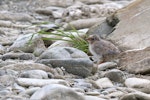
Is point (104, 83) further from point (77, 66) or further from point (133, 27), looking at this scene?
point (133, 27)

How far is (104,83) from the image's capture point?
465 centimetres

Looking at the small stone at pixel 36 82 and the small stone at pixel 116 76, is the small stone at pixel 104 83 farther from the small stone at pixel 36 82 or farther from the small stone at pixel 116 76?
the small stone at pixel 36 82

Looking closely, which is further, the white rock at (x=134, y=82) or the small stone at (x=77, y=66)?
the small stone at (x=77, y=66)

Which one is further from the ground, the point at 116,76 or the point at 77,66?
the point at 77,66

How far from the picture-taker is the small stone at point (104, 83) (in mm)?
4578

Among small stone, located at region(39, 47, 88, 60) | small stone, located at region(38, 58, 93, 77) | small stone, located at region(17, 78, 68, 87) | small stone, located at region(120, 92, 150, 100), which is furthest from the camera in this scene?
small stone, located at region(39, 47, 88, 60)

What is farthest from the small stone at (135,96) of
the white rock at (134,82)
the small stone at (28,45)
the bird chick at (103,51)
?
the small stone at (28,45)

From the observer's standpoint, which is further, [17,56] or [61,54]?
[17,56]

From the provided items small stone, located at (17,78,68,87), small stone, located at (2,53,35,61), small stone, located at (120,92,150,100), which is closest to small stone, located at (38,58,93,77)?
small stone, located at (17,78,68,87)

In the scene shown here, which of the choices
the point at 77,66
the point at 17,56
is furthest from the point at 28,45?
the point at 77,66

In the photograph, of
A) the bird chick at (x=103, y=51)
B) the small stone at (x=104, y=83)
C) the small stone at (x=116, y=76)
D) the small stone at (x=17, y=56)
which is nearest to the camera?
the small stone at (x=104, y=83)

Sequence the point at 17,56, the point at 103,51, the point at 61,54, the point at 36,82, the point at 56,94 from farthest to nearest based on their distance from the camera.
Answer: the point at 17,56 < the point at 103,51 < the point at 61,54 < the point at 36,82 < the point at 56,94

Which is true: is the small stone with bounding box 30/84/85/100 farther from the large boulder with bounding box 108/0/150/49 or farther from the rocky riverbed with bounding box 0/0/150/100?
the large boulder with bounding box 108/0/150/49

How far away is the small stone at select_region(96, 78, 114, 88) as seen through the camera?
15.0 ft
